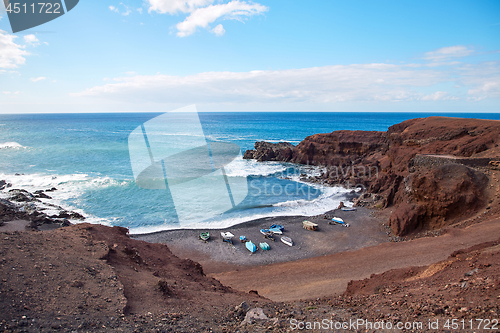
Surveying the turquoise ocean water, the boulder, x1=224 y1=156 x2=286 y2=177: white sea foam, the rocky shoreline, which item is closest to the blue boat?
the turquoise ocean water

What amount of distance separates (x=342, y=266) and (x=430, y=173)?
→ 10.2 meters

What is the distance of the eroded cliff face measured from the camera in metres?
17.5

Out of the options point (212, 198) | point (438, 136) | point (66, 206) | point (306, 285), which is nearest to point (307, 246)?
point (306, 285)

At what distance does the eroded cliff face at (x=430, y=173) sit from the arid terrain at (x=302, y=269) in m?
0.10

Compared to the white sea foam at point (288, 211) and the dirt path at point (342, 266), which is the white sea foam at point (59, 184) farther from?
the dirt path at point (342, 266)

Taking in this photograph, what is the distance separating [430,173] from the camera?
1884 centimetres

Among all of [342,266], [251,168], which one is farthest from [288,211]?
[251,168]

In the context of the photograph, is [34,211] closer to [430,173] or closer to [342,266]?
[342,266]

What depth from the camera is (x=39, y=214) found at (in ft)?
65.4

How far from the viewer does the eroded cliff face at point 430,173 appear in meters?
17.5

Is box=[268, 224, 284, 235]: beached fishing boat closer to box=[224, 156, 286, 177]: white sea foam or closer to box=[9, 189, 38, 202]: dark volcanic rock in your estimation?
box=[224, 156, 286, 177]: white sea foam

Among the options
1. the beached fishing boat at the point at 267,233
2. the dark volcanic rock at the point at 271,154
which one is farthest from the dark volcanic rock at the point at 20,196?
the dark volcanic rock at the point at 271,154

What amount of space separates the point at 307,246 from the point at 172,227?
1057 centimetres

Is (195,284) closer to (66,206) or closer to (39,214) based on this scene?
(39,214)
